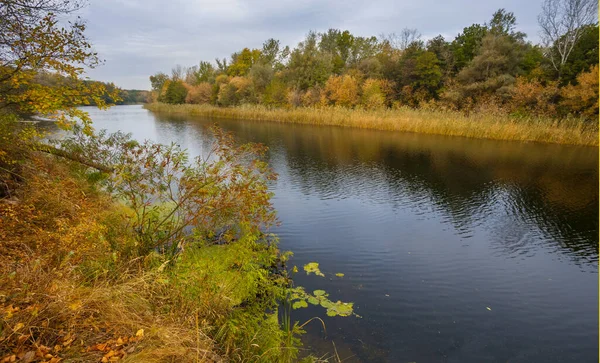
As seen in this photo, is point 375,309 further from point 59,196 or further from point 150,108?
point 150,108

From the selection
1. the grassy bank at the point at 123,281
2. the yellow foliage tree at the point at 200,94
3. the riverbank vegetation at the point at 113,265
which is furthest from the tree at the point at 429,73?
the yellow foliage tree at the point at 200,94

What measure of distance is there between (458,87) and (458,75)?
4.58 ft

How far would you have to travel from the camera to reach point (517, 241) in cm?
783

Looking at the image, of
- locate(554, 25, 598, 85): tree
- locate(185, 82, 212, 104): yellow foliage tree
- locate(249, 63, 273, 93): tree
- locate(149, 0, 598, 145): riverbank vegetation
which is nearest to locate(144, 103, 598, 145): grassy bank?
locate(149, 0, 598, 145): riverbank vegetation

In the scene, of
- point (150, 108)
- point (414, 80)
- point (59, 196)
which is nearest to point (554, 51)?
point (414, 80)

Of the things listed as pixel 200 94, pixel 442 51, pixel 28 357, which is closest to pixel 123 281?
pixel 28 357

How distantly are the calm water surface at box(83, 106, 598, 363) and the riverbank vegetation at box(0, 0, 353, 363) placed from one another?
799 millimetres

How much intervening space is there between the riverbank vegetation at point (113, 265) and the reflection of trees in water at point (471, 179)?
5878 millimetres

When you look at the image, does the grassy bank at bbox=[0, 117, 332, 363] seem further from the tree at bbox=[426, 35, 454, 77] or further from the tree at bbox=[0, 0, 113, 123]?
the tree at bbox=[426, 35, 454, 77]

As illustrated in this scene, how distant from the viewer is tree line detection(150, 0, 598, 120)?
23.4 meters

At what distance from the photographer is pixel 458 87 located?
28531 mm

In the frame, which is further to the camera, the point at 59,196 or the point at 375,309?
the point at 59,196

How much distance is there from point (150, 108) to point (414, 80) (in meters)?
54.9

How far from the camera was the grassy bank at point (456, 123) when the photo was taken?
20.1m
